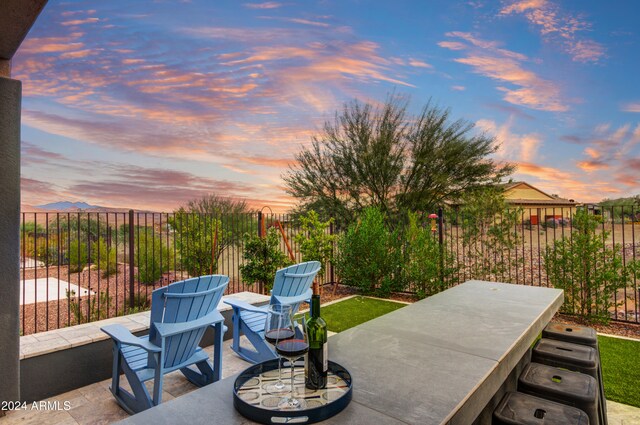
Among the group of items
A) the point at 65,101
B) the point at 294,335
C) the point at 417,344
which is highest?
the point at 65,101

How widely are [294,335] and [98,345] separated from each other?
3022 mm

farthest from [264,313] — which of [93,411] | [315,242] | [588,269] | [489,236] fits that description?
[588,269]

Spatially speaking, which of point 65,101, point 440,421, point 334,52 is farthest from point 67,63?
point 440,421

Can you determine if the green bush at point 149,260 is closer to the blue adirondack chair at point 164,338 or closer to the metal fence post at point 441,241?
the blue adirondack chair at point 164,338

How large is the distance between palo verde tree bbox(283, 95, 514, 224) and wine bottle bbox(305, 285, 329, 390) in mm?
12842

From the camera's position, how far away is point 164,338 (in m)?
2.72

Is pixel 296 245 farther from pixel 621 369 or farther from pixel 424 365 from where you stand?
pixel 424 365

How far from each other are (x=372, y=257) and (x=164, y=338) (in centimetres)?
516

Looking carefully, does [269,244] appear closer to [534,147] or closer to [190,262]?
[190,262]

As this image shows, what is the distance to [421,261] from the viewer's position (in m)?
6.86

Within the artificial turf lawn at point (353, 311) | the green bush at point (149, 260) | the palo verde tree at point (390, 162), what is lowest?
the artificial turf lawn at point (353, 311)

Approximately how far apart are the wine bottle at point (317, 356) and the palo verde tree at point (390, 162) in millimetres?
12842

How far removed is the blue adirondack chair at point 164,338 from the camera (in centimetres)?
274

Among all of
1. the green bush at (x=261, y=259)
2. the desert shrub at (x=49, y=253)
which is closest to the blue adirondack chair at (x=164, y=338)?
the green bush at (x=261, y=259)
